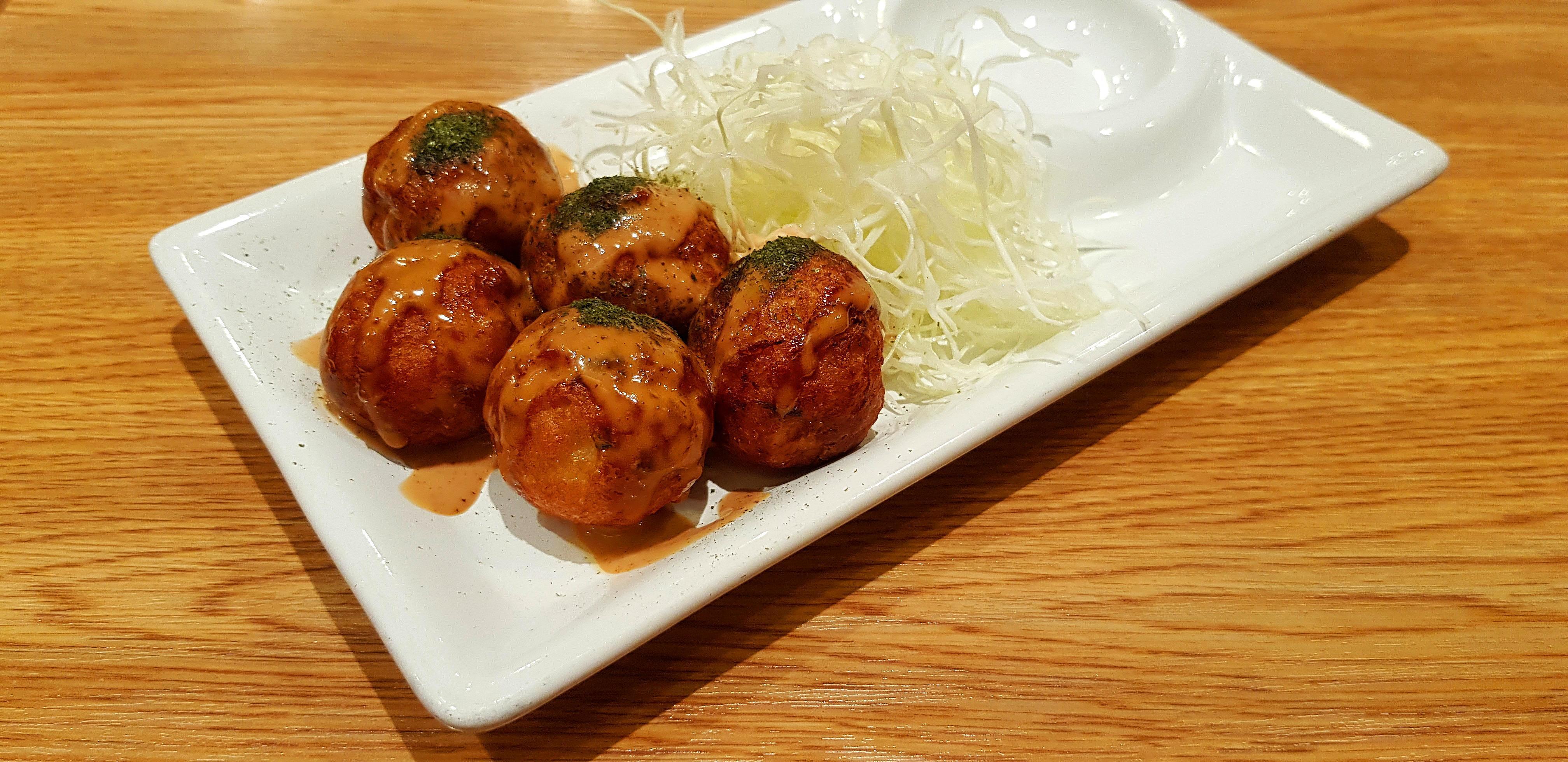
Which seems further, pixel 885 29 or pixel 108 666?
pixel 885 29

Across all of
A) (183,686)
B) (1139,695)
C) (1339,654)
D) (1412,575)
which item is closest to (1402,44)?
(1412,575)

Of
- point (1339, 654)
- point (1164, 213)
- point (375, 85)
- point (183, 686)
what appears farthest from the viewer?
point (375, 85)

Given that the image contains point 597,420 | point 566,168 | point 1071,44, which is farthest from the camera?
point 1071,44

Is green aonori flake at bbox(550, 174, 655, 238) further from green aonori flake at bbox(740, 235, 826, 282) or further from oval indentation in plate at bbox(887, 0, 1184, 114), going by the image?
oval indentation in plate at bbox(887, 0, 1184, 114)

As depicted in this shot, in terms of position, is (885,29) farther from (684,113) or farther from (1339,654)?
(1339,654)

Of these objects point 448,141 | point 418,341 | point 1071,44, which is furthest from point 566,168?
point 1071,44

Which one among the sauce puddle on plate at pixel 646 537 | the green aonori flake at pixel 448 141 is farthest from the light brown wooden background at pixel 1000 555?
the green aonori flake at pixel 448 141

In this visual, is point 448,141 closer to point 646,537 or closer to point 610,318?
point 610,318

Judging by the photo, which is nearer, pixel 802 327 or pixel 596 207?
pixel 802 327
